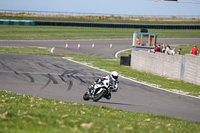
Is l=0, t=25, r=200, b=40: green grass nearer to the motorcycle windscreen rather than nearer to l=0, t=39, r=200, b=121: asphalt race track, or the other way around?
l=0, t=39, r=200, b=121: asphalt race track

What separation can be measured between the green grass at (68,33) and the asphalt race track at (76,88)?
25.9m

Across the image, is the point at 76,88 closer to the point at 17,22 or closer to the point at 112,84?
the point at 112,84

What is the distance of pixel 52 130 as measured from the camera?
288 inches

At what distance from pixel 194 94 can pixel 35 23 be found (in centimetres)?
5291

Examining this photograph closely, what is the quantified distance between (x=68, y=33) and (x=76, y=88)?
43.8 m

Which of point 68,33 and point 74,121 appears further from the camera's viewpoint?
point 68,33

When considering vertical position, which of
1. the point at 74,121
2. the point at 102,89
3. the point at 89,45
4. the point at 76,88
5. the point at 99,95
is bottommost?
the point at 89,45

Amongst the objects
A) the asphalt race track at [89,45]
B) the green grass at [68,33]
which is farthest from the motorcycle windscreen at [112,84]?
the green grass at [68,33]

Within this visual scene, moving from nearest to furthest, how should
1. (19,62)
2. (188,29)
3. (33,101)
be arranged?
(33,101) → (19,62) → (188,29)

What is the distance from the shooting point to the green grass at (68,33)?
187 ft

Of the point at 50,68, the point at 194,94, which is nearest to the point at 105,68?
the point at 50,68

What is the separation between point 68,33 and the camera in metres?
63.1

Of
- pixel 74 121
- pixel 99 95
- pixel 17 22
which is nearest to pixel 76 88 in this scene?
pixel 99 95

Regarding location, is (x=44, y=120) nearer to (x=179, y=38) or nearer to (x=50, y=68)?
(x=50, y=68)
